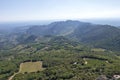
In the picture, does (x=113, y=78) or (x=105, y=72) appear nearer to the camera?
(x=113, y=78)

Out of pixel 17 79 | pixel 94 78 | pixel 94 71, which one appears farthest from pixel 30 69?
pixel 94 78

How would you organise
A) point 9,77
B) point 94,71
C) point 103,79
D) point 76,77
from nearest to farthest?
point 103,79
point 76,77
point 94,71
point 9,77

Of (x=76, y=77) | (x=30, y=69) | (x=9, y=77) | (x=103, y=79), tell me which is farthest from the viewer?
(x=30, y=69)

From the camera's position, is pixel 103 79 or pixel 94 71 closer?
pixel 103 79

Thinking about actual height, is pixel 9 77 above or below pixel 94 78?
below

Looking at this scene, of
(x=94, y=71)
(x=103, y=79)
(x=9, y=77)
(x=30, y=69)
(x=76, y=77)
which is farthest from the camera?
(x=30, y=69)

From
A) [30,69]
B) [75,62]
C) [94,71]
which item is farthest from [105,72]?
[30,69]

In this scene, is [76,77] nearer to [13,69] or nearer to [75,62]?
[75,62]

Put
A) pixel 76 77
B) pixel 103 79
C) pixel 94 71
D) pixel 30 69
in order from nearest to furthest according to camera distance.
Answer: pixel 103 79 < pixel 76 77 < pixel 94 71 < pixel 30 69

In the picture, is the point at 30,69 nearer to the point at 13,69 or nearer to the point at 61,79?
the point at 13,69
